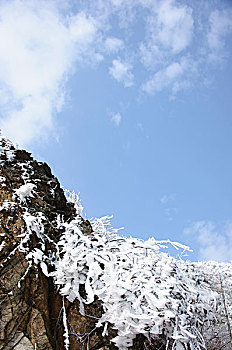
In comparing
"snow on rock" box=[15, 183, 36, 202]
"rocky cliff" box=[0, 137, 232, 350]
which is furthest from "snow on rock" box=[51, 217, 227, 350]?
"snow on rock" box=[15, 183, 36, 202]

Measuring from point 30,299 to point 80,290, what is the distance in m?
0.33

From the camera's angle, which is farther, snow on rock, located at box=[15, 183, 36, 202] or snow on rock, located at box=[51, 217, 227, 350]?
snow on rock, located at box=[15, 183, 36, 202]

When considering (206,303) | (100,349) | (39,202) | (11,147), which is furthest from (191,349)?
(11,147)

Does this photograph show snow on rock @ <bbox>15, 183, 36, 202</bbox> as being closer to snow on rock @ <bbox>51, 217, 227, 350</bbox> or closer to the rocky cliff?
the rocky cliff

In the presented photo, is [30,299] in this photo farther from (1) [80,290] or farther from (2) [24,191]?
(2) [24,191]

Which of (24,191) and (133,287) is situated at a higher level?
(24,191)

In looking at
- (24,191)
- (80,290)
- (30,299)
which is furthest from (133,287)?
(24,191)

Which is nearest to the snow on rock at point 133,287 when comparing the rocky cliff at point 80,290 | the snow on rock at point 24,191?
the rocky cliff at point 80,290

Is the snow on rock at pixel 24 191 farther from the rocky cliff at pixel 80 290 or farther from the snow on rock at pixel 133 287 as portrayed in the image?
the snow on rock at pixel 133 287

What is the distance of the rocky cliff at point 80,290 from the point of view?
1.83 meters

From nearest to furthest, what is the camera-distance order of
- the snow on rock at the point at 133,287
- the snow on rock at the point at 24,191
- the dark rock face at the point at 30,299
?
the dark rock face at the point at 30,299 → the snow on rock at the point at 133,287 → the snow on rock at the point at 24,191

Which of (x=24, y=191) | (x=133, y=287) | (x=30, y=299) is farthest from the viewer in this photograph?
(x=24, y=191)

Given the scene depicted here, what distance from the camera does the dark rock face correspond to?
1.76 m

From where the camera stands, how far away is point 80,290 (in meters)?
2.02
